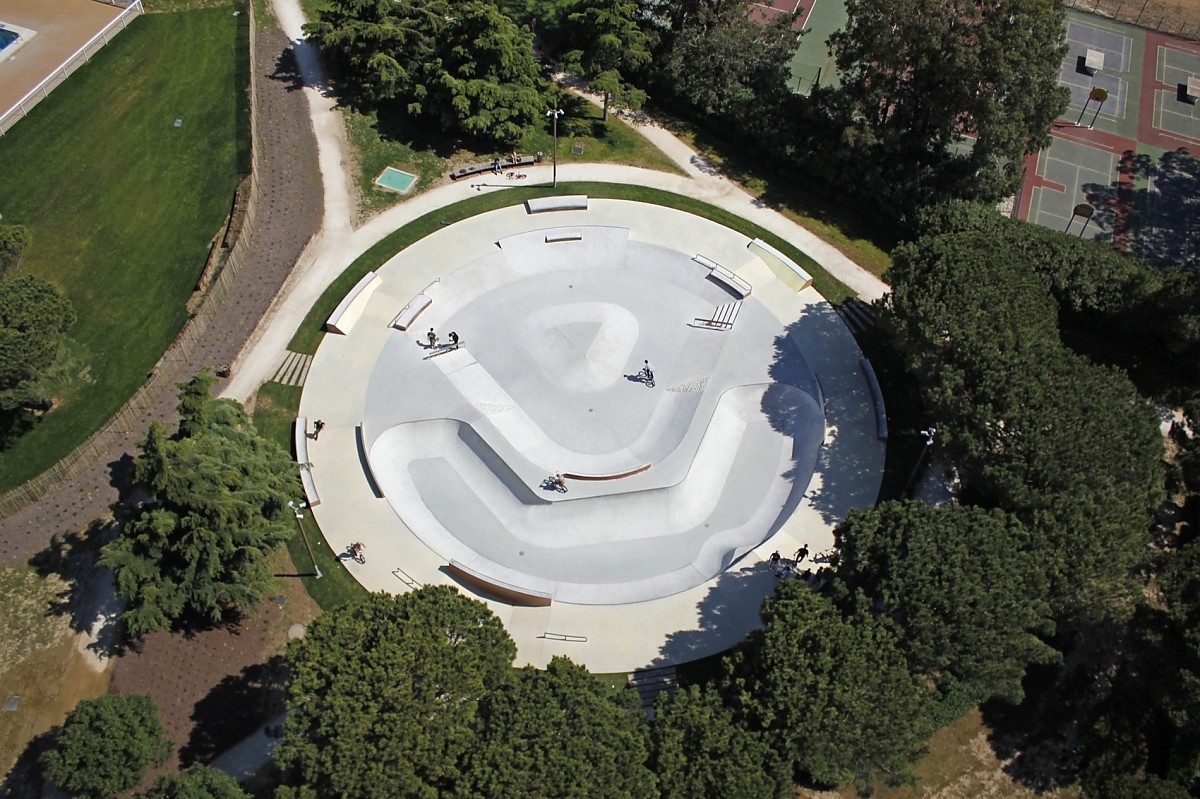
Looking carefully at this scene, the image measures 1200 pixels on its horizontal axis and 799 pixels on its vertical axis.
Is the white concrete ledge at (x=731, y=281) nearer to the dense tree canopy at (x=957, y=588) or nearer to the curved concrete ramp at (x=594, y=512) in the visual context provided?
the curved concrete ramp at (x=594, y=512)

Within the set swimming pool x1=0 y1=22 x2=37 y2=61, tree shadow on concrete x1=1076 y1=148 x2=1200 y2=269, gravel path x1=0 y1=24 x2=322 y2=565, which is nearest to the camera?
gravel path x1=0 y1=24 x2=322 y2=565

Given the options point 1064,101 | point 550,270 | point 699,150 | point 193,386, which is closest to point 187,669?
point 193,386

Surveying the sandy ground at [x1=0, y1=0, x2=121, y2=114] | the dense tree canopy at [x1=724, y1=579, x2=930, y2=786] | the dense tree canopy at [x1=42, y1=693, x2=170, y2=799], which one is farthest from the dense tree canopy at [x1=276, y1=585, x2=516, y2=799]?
the sandy ground at [x1=0, y1=0, x2=121, y2=114]

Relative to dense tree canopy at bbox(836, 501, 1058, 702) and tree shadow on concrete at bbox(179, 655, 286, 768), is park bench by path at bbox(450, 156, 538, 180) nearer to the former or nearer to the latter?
tree shadow on concrete at bbox(179, 655, 286, 768)

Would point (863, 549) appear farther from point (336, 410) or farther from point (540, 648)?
point (336, 410)

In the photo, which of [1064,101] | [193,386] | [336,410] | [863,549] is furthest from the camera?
[1064,101]

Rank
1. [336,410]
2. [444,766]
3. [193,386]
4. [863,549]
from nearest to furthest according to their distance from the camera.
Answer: [444,766] < [863,549] < [193,386] < [336,410]
